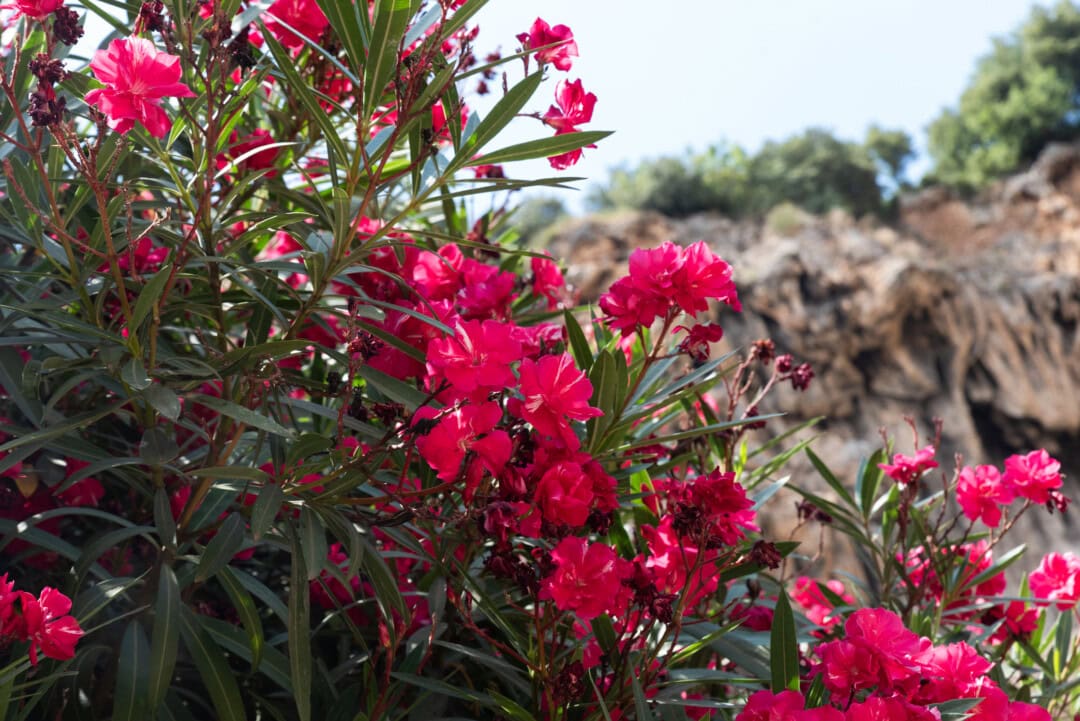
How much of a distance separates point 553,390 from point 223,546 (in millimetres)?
315

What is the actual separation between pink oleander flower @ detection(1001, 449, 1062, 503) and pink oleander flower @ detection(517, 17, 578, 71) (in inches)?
32.8

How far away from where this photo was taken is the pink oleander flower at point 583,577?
2.40ft

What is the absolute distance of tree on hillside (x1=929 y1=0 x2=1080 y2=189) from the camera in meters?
14.2

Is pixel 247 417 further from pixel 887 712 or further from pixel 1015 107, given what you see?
pixel 1015 107

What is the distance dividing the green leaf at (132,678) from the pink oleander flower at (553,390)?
398 mm

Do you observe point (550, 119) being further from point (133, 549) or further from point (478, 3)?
point (133, 549)

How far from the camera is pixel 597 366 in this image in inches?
33.4

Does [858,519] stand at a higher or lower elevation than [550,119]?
lower

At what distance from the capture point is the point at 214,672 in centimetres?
77

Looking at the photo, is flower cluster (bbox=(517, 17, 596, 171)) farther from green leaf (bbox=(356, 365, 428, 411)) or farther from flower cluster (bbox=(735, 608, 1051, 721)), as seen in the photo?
flower cluster (bbox=(735, 608, 1051, 721))

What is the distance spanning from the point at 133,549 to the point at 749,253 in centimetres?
926

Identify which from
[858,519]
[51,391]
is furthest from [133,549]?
[858,519]

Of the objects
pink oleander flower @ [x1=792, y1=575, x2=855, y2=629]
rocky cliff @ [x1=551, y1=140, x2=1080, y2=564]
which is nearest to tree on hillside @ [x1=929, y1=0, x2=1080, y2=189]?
rocky cliff @ [x1=551, y1=140, x2=1080, y2=564]

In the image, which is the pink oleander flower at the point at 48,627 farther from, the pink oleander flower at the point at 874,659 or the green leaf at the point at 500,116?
the pink oleander flower at the point at 874,659
